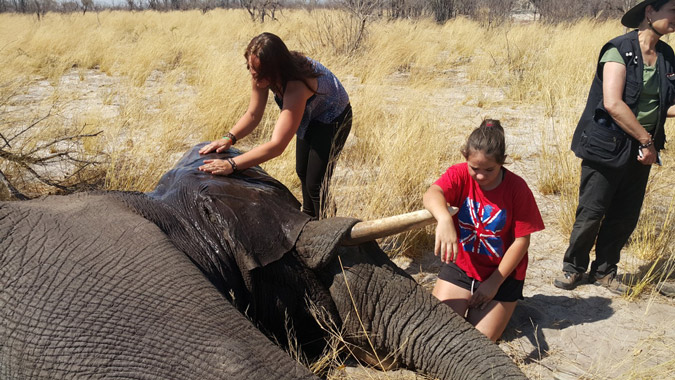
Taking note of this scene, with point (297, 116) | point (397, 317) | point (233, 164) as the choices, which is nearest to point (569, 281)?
point (397, 317)

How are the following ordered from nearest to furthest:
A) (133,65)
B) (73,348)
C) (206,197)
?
(73,348) < (206,197) < (133,65)

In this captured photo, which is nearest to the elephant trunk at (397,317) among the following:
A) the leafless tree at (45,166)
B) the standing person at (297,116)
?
the standing person at (297,116)

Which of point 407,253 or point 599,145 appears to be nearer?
point 599,145

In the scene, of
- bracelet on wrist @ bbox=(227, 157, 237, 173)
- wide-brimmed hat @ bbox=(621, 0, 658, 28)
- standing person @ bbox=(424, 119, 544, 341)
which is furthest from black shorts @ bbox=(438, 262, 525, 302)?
wide-brimmed hat @ bbox=(621, 0, 658, 28)

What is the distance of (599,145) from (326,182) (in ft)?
6.17

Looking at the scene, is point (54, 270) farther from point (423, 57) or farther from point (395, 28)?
point (395, 28)

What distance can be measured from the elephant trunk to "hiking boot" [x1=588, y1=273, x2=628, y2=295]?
1912 millimetres

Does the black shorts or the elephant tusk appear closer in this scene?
the elephant tusk

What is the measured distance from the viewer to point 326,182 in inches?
170

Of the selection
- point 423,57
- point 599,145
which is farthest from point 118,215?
point 423,57

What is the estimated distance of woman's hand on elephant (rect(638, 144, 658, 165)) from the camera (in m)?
3.65

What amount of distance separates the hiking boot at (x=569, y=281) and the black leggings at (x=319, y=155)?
1.75 meters

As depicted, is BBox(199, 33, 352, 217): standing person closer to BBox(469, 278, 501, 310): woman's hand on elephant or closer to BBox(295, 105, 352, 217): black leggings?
BBox(295, 105, 352, 217): black leggings

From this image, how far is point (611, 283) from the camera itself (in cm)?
406
